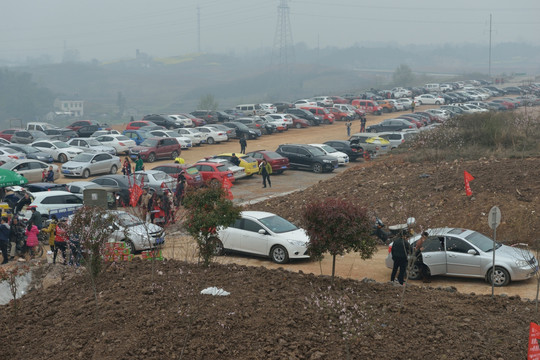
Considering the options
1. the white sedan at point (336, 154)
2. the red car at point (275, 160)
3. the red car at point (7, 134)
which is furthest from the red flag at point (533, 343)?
the red car at point (7, 134)

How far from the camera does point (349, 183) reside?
26016 mm

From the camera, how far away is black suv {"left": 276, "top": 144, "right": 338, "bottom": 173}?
3503 cm

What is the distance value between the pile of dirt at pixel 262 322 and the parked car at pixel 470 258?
2.73 metres

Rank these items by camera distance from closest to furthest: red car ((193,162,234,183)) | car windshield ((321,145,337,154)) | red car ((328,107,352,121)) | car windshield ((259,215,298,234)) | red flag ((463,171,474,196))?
car windshield ((259,215,298,234)) → red flag ((463,171,474,196)) → red car ((193,162,234,183)) → car windshield ((321,145,337,154)) → red car ((328,107,352,121))

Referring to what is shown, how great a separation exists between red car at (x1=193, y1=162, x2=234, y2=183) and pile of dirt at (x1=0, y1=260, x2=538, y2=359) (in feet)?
58.8

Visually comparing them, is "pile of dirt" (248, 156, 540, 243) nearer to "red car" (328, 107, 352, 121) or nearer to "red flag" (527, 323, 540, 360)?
"red flag" (527, 323, 540, 360)

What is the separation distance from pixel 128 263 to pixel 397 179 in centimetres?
1377

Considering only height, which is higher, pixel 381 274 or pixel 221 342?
pixel 221 342

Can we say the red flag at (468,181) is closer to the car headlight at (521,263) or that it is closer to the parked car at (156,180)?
the car headlight at (521,263)

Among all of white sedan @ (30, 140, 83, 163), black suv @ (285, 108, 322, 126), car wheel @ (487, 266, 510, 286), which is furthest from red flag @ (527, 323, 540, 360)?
black suv @ (285, 108, 322, 126)

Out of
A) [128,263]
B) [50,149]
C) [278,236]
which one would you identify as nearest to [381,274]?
[278,236]

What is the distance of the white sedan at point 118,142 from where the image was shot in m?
41.2

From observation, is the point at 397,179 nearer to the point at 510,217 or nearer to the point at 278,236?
the point at 510,217

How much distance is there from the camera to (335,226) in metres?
11.8
